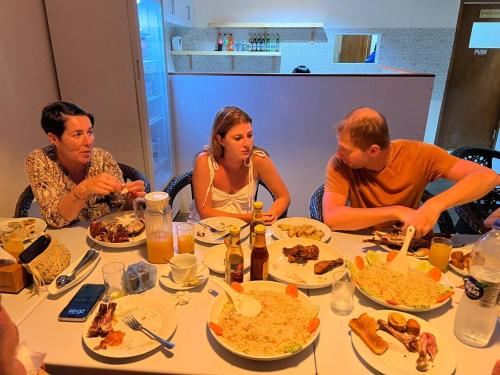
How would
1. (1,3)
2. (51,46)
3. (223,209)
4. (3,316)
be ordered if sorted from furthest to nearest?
(51,46), (1,3), (223,209), (3,316)

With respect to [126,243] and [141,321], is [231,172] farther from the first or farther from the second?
[141,321]

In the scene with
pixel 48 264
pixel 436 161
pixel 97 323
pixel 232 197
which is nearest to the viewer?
pixel 97 323

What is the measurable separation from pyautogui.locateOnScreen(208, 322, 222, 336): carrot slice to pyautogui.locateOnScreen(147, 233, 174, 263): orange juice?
1.35 feet

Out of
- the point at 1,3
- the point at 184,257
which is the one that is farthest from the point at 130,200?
the point at 1,3

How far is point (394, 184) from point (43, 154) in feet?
5.62

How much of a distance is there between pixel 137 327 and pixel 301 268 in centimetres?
59

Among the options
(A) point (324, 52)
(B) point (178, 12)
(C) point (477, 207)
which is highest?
(B) point (178, 12)

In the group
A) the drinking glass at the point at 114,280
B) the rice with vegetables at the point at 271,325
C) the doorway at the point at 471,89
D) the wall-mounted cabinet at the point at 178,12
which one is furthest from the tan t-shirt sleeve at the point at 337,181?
the doorway at the point at 471,89

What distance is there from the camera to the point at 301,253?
1369 millimetres

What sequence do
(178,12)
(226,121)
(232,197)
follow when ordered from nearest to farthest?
(226,121)
(232,197)
(178,12)

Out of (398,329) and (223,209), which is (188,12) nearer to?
(223,209)

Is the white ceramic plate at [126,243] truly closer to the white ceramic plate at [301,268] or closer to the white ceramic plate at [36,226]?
the white ceramic plate at [36,226]

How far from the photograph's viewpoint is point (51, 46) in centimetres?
272

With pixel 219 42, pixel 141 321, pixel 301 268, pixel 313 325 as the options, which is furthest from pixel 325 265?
pixel 219 42
